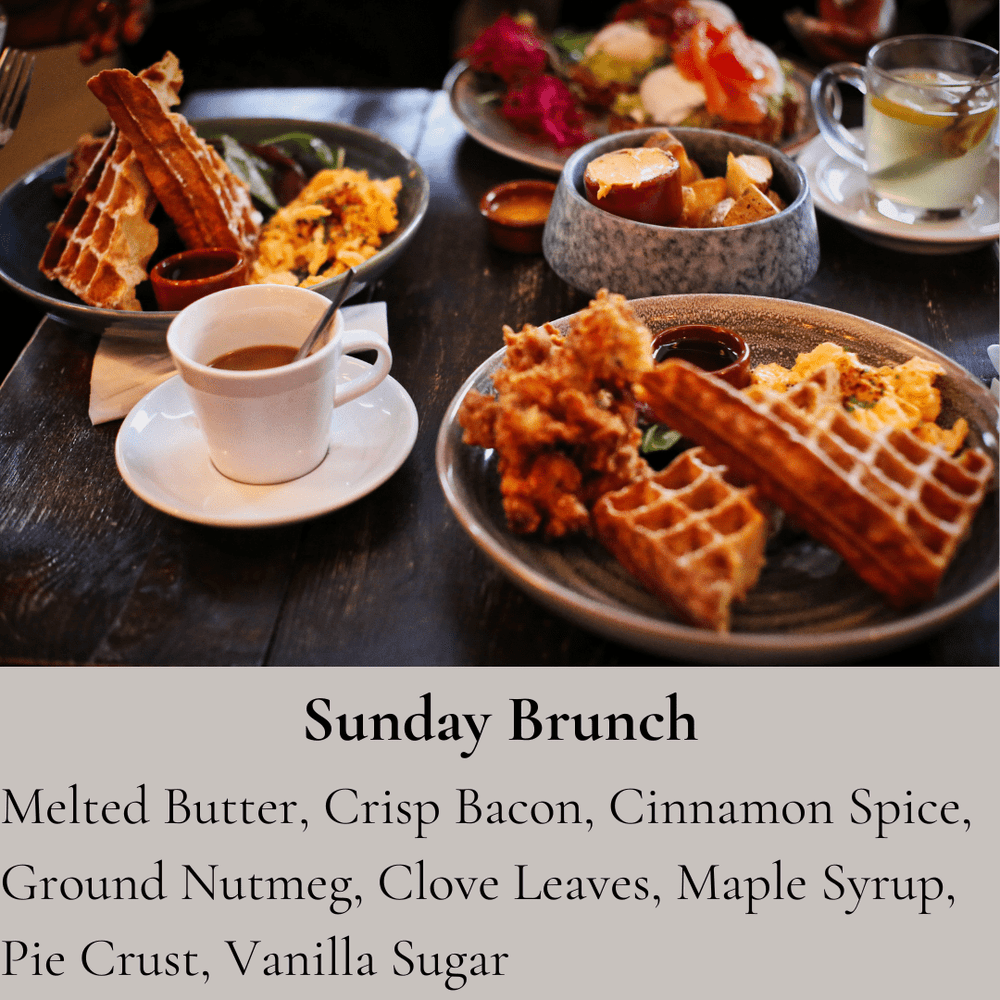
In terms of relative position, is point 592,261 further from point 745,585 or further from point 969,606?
point 969,606

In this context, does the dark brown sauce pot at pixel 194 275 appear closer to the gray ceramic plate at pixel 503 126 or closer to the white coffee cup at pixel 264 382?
the white coffee cup at pixel 264 382

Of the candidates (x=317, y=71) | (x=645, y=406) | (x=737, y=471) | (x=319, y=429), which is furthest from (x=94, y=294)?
(x=317, y=71)

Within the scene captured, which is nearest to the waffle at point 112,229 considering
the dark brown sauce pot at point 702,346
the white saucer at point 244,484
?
the white saucer at point 244,484

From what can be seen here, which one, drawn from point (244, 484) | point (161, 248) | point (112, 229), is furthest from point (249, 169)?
point (244, 484)

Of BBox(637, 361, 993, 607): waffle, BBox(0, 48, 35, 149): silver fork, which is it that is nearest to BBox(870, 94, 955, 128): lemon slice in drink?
BBox(637, 361, 993, 607): waffle

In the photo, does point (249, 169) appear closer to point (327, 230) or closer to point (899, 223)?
point (327, 230)

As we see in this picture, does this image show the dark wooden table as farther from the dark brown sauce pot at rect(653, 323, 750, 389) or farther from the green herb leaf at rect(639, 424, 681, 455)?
the dark brown sauce pot at rect(653, 323, 750, 389)

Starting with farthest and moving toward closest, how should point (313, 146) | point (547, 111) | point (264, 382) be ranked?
1. point (547, 111)
2. point (313, 146)
3. point (264, 382)
